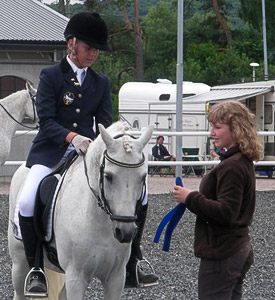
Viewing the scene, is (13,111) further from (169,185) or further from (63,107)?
(63,107)

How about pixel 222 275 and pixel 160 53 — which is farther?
pixel 160 53

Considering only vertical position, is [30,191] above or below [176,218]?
above

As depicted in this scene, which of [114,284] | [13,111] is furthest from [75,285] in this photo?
[13,111]

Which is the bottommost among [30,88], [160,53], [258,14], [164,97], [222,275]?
[222,275]

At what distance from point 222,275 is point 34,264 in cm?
144

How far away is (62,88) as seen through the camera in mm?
5129

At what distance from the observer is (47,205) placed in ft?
16.0

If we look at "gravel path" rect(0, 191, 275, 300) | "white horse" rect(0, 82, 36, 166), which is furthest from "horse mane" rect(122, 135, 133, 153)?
"white horse" rect(0, 82, 36, 166)

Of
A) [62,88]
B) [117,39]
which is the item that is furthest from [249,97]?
[117,39]

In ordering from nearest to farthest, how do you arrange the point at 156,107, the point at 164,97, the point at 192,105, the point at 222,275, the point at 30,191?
the point at 222,275
the point at 30,191
the point at 192,105
the point at 156,107
the point at 164,97

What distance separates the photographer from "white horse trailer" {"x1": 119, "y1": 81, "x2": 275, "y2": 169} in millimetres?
22141

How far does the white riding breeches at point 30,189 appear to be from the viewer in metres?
4.98

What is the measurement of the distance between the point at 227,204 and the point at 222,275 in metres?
A: 0.39

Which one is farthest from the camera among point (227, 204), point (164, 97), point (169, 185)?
point (164, 97)
